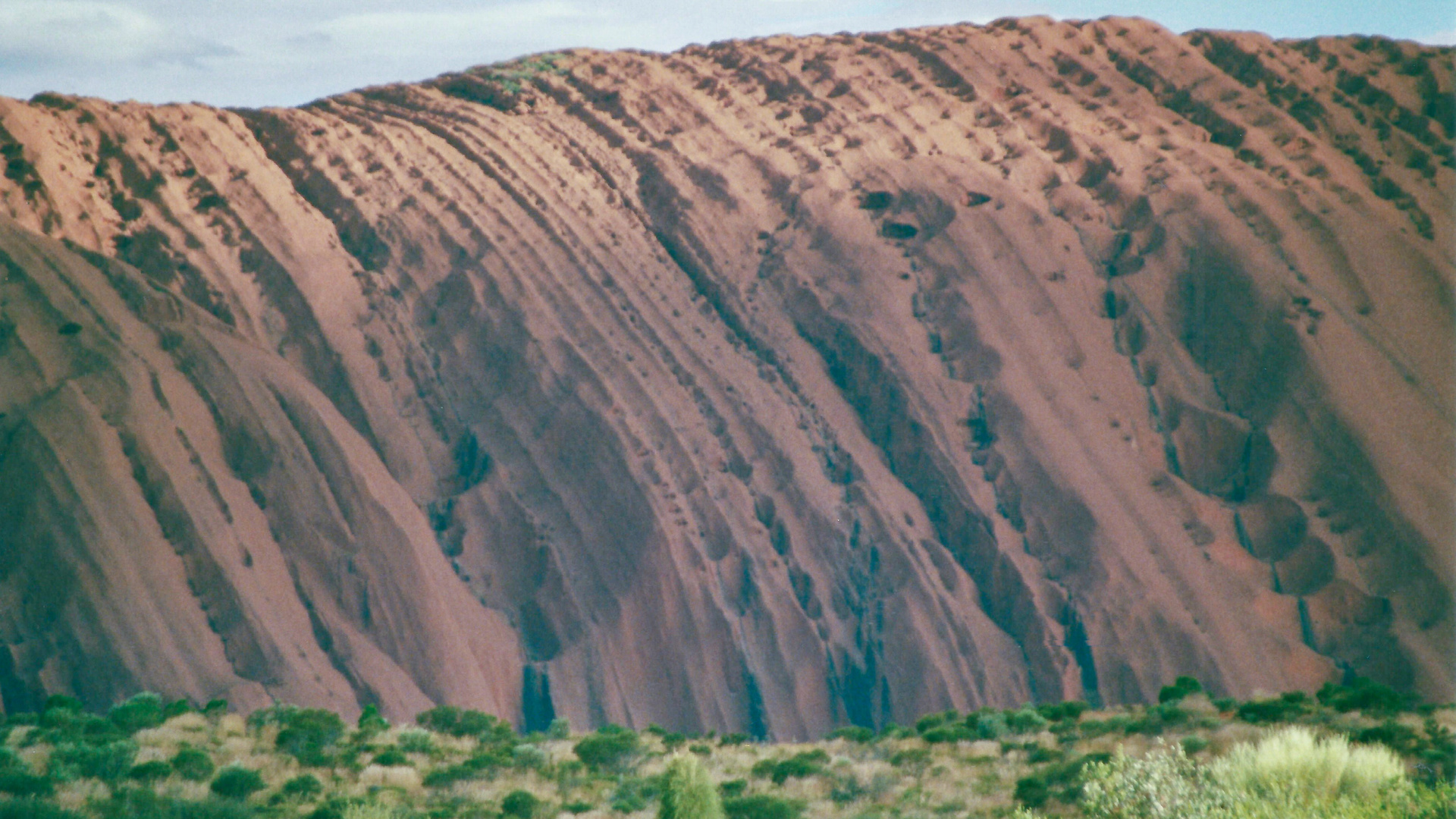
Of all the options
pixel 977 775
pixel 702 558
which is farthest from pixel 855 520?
pixel 977 775

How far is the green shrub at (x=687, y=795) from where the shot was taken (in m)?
12.7

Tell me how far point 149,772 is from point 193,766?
0.61 metres

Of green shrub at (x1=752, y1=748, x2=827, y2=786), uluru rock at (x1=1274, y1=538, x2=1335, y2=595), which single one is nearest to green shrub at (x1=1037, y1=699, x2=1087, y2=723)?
green shrub at (x1=752, y1=748, x2=827, y2=786)

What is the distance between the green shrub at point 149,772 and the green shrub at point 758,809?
7.56m

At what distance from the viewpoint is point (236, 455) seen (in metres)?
35.4

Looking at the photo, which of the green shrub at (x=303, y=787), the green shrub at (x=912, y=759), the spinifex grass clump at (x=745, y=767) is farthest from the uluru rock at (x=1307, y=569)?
the green shrub at (x=303, y=787)

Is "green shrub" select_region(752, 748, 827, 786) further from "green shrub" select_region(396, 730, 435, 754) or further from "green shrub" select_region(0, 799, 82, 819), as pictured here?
"green shrub" select_region(0, 799, 82, 819)

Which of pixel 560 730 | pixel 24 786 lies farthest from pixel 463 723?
pixel 24 786

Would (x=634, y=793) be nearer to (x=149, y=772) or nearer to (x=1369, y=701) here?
(x=149, y=772)

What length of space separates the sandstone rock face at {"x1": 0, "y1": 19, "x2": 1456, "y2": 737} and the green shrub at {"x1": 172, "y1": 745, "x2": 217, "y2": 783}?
1310 centimetres

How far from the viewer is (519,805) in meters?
16.4

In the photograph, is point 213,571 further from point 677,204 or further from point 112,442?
point 677,204

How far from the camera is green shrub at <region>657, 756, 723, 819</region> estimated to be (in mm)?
12711

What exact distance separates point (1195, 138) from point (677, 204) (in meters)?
23.0
